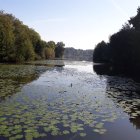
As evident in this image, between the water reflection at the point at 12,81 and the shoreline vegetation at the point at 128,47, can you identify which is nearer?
the water reflection at the point at 12,81

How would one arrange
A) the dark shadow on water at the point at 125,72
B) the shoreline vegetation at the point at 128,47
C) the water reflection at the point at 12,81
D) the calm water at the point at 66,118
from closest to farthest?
the calm water at the point at 66,118 → the water reflection at the point at 12,81 → the dark shadow on water at the point at 125,72 → the shoreline vegetation at the point at 128,47

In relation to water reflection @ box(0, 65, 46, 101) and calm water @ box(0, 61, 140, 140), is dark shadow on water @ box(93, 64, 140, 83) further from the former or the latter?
calm water @ box(0, 61, 140, 140)

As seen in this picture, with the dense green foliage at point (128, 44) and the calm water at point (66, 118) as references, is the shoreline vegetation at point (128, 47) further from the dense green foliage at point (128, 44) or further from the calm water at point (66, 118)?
the calm water at point (66, 118)

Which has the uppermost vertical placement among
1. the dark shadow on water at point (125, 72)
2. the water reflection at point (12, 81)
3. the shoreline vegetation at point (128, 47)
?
the shoreline vegetation at point (128, 47)

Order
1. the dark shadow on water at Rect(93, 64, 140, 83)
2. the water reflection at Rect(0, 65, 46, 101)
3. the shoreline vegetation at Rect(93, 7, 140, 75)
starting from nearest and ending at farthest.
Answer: the water reflection at Rect(0, 65, 46, 101)
the dark shadow on water at Rect(93, 64, 140, 83)
the shoreline vegetation at Rect(93, 7, 140, 75)

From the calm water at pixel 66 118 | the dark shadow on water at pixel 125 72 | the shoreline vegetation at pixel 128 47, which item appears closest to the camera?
the calm water at pixel 66 118

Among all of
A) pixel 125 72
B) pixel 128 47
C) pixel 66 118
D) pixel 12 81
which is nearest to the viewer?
pixel 66 118


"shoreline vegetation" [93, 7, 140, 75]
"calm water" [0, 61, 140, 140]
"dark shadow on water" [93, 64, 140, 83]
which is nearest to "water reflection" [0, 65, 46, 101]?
"calm water" [0, 61, 140, 140]

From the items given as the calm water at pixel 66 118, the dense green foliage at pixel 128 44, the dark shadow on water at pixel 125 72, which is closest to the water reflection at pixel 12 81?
the calm water at pixel 66 118

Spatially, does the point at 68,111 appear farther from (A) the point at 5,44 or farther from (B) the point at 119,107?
(A) the point at 5,44

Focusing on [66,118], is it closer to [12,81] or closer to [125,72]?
[12,81]

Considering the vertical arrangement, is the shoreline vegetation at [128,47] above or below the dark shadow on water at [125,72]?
above

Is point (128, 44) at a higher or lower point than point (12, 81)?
higher

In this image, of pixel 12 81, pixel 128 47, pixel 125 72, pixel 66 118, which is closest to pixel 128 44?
pixel 128 47
